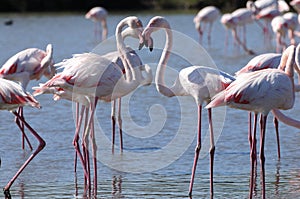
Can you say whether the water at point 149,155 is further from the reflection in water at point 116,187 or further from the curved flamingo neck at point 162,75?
the curved flamingo neck at point 162,75

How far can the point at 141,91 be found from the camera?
1340 cm

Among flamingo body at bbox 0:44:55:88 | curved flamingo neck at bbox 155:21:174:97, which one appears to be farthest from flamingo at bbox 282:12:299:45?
curved flamingo neck at bbox 155:21:174:97

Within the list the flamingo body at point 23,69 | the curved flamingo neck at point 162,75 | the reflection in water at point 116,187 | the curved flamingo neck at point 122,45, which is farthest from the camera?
the flamingo body at point 23,69

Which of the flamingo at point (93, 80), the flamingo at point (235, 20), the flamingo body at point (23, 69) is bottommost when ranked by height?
the flamingo at point (235, 20)

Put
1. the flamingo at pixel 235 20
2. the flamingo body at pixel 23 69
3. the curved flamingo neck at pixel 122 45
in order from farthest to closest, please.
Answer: the flamingo at pixel 235 20 < the flamingo body at pixel 23 69 < the curved flamingo neck at pixel 122 45

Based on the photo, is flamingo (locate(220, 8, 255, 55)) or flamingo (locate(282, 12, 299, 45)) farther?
flamingo (locate(220, 8, 255, 55))

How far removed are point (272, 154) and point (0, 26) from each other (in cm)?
2406

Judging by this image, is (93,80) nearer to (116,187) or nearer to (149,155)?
(116,187)

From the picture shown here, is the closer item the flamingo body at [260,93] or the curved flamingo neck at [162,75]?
the flamingo body at [260,93]

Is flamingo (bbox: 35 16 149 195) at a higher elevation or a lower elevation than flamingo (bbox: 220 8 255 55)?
higher

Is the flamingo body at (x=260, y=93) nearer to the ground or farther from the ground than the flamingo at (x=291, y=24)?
farther from the ground

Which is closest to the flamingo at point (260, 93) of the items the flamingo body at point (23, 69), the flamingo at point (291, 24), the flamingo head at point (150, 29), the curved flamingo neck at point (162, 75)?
the curved flamingo neck at point (162, 75)

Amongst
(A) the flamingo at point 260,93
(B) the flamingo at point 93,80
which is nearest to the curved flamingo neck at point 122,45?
(B) the flamingo at point 93,80

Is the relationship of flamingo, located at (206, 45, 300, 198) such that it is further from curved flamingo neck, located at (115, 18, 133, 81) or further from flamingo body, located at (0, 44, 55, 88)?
flamingo body, located at (0, 44, 55, 88)
